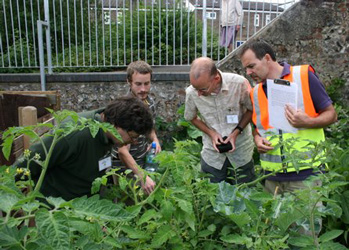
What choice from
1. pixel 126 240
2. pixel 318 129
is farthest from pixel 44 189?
pixel 318 129

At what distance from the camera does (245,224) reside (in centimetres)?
137

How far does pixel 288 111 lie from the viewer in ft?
8.24

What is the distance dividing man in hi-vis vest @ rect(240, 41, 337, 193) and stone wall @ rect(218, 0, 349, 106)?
270cm

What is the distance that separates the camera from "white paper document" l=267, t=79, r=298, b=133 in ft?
8.20

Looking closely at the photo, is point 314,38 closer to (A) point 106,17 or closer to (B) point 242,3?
(B) point 242,3

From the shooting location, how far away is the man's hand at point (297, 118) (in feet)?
8.11

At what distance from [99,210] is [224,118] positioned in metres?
2.44

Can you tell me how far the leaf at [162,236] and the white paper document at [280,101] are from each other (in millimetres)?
1461

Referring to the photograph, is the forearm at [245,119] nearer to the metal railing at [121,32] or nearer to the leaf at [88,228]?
the leaf at [88,228]

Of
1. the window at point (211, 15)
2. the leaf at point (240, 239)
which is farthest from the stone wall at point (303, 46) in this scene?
the leaf at point (240, 239)

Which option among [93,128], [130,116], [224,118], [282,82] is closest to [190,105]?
[224,118]

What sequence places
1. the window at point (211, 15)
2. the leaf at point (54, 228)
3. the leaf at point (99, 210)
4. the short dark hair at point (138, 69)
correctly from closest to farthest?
the leaf at point (54, 228) < the leaf at point (99, 210) < the short dark hair at point (138, 69) < the window at point (211, 15)

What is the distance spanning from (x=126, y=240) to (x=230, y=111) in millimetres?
2227

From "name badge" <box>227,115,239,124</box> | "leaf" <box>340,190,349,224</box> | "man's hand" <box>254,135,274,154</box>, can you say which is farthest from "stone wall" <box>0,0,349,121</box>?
"leaf" <box>340,190,349,224</box>
